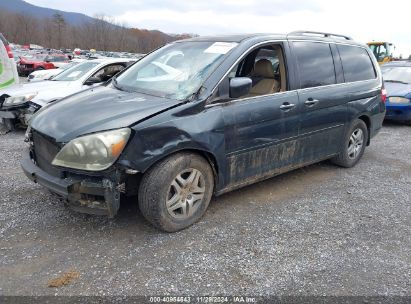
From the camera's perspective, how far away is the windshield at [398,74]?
979cm

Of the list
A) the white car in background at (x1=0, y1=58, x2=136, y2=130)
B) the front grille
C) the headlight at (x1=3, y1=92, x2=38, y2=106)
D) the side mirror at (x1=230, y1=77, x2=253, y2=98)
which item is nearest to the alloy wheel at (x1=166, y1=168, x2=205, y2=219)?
the side mirror at (x1=230, y1=77, x2=253, y2=98)

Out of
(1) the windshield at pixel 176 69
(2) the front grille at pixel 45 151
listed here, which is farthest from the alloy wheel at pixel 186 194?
(2) the front grille at pixel 45 151

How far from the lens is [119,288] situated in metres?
2.64

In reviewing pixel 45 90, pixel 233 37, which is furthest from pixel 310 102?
pixel 45 90

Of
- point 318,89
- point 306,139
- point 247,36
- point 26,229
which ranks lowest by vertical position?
point 26,229

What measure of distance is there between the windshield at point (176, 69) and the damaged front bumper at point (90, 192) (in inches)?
41.6

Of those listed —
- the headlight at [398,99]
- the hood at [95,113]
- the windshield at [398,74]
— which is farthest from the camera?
the windshield at [398,74]

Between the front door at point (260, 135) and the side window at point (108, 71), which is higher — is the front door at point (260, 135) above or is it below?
below

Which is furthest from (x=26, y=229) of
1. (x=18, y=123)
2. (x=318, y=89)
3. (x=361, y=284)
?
(x=18, y=123)

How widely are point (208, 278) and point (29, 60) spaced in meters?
26.1

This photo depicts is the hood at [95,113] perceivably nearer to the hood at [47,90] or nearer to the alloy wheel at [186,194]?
the alloy wheel at [186,194]

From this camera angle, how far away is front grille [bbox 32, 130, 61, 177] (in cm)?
315

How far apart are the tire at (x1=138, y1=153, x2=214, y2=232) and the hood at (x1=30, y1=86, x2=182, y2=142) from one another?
1.58 feet

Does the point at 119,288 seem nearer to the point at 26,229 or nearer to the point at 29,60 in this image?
the point at 26,229
